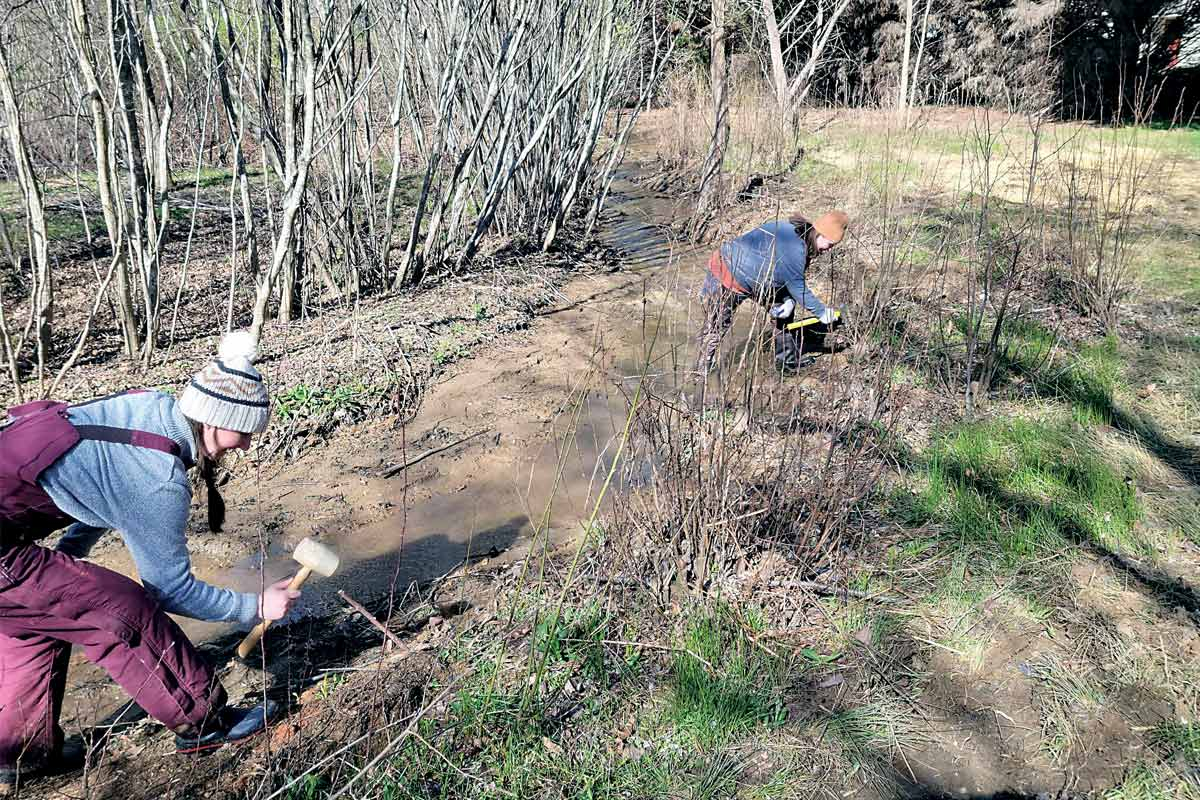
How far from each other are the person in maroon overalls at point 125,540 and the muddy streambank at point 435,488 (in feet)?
2.26

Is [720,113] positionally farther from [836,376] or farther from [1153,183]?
[836,376]

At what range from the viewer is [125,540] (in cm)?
231

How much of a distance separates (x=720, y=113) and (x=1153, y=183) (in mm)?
4598

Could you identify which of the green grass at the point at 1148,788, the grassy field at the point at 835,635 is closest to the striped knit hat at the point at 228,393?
the grassy field at the point at 835,635

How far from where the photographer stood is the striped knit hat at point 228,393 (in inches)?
87.7

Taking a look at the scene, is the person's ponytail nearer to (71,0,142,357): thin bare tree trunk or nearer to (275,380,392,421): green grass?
(275,380,392,421): green grass

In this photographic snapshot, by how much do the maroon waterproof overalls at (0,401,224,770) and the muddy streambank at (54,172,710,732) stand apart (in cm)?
58

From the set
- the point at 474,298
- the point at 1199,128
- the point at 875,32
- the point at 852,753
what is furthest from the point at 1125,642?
the point at 875,32

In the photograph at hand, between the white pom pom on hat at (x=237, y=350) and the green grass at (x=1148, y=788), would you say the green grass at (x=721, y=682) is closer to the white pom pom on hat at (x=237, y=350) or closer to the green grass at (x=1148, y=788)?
the green grass at (x=1148, y=788)

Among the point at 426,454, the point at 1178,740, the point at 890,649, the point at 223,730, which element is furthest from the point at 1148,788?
the point at 426,454

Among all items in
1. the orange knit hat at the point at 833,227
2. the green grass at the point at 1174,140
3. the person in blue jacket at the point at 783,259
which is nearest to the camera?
the person in blue jacket at the point at 783,259

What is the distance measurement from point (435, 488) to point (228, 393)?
2529 millimetres

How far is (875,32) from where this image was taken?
19406 millimetres

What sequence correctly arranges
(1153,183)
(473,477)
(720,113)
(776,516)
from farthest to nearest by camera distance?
1. (720,113)
2. (1153,183)
3. (473,477)
4. (776,516)
